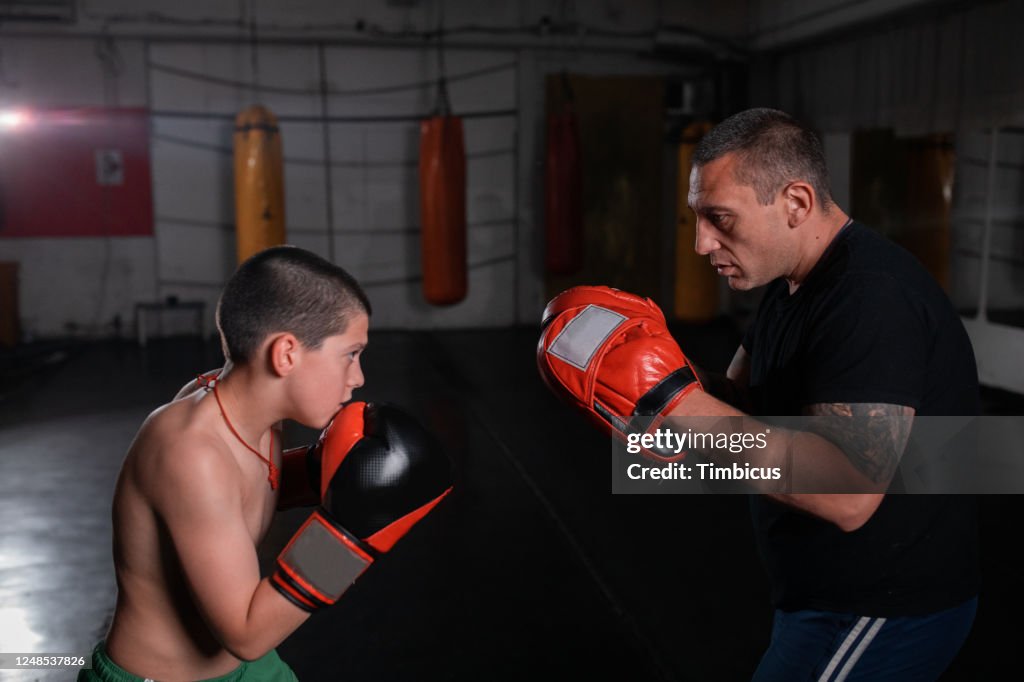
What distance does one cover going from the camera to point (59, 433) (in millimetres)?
4930

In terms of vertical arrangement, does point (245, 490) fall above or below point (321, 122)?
below

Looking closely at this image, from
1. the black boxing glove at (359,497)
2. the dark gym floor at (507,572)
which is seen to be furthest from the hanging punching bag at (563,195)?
the black boxing glove at (359,497)

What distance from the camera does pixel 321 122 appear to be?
812cm

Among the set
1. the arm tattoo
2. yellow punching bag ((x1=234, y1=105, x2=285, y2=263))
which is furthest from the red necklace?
yellow punching bag ((x1=234, y1=105, x2=285, y2=263))

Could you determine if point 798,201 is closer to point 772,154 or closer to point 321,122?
point 772,154

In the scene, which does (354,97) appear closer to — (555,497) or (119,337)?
(119,337)

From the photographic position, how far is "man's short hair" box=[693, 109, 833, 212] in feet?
4.39

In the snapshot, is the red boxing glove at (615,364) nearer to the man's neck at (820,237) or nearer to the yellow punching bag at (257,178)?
the man's neck at (820,237)

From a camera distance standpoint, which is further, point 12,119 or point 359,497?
point 12,119

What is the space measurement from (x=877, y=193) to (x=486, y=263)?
373cm

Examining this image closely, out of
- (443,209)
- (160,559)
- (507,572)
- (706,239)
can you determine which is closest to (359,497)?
(160,559)

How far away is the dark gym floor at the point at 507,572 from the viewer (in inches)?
97.5

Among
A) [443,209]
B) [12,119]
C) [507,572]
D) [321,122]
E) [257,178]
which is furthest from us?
Answer: [321,122]

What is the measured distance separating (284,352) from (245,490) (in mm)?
247
